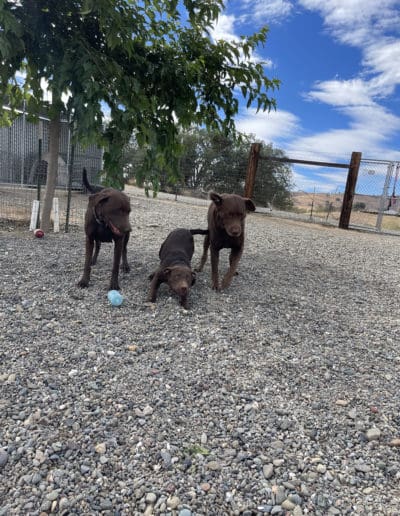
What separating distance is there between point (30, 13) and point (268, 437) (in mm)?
5282

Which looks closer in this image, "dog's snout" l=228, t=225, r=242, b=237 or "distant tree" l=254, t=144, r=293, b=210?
"dog's snout" l=228, t=225, r=242, b=237

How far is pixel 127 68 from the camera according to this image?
5.47 m

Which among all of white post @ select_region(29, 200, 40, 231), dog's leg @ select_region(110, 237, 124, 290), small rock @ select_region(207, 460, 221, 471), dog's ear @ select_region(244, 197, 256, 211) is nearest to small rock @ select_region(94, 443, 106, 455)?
small rock @ select_region(207, 460, 221, 471)

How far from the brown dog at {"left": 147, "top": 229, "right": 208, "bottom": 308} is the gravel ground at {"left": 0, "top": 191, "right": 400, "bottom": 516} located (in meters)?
0.18

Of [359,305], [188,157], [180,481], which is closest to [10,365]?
[180,481]

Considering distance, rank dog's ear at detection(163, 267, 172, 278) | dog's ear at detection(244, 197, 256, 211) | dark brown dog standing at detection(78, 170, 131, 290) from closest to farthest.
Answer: dark brown dog standing at detection(78, 170, 131, 290), dog's ear at detection(163, 267, 172, 278), dog's ear at detection(244, 197, 256, 211)

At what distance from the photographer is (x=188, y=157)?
17953 millimetres

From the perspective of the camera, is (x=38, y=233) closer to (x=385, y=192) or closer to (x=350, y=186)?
(x=350, y=186)

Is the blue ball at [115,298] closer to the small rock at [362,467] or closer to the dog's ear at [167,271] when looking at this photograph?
the dog's ear at [167,271]

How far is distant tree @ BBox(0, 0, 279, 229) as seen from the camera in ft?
14.5

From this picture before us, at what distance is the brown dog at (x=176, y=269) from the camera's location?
4.24 metres

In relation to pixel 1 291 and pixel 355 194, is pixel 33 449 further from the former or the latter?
pixel 355 194

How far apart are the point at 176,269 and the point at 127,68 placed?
3.13 m

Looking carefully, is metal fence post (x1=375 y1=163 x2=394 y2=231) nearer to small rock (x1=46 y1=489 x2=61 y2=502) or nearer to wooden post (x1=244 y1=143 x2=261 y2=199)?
wooden post (x1=244 y1=143 x2=261 y2=199)
